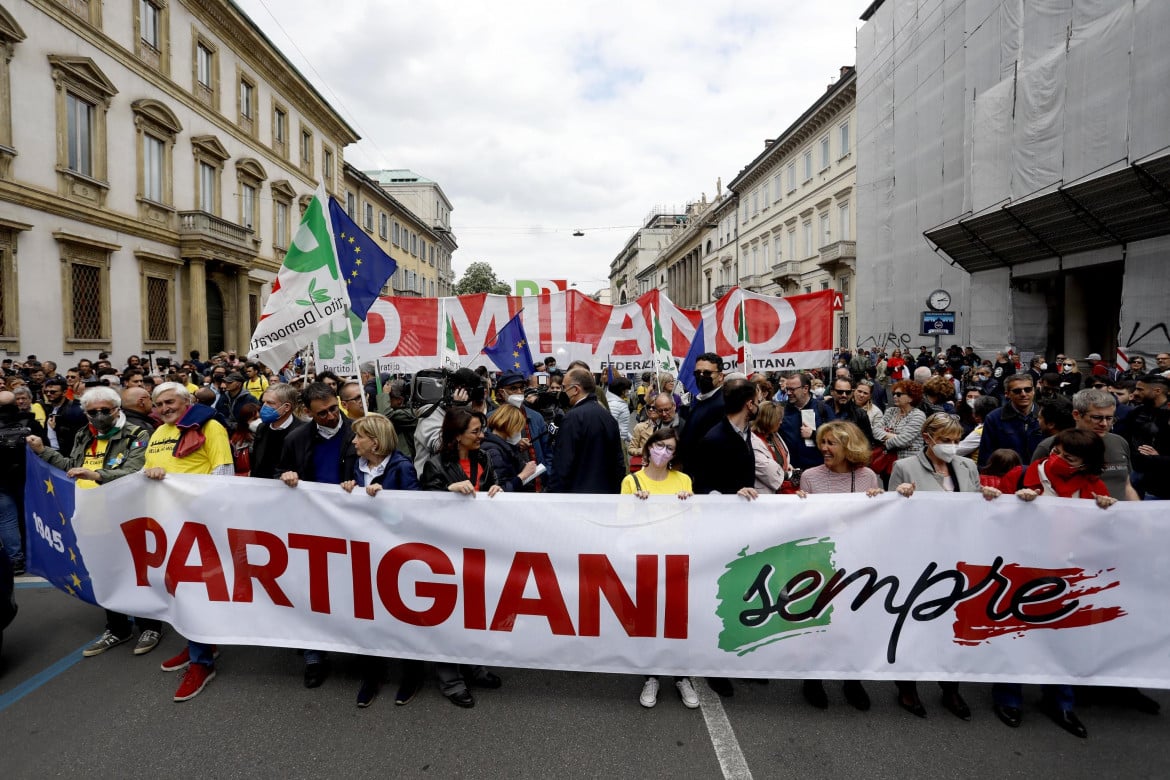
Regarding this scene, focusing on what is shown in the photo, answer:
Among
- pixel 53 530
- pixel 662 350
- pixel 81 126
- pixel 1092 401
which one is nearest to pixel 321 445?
pixel 53 530

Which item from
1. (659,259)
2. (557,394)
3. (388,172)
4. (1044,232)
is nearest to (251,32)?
(557,394)

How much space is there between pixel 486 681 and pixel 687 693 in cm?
113

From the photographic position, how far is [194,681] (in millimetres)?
3713

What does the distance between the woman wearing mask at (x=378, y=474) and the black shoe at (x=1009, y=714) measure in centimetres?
308

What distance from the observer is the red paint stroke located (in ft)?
11.3

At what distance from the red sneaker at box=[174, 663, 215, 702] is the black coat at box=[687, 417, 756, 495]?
3.02 metres

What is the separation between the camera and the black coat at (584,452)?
14.8ft

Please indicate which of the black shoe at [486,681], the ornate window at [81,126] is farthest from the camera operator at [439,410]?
the ornate window at [81,126]

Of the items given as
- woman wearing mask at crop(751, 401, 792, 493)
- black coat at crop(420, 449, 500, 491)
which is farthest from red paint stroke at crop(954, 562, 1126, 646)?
black coat at crop(420, 449, 500, 491)

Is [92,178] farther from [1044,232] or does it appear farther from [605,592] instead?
[1044,232]

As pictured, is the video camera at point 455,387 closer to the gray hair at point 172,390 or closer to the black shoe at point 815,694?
the gray hair at point 172,390

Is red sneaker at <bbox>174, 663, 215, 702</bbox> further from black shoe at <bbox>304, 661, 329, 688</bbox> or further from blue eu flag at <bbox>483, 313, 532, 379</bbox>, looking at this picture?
blue eu flag at <bbox>483, 313, 532, 379</bbox>

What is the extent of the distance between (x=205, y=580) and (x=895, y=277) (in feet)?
84.1

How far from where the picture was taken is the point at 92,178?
18.5 meters
